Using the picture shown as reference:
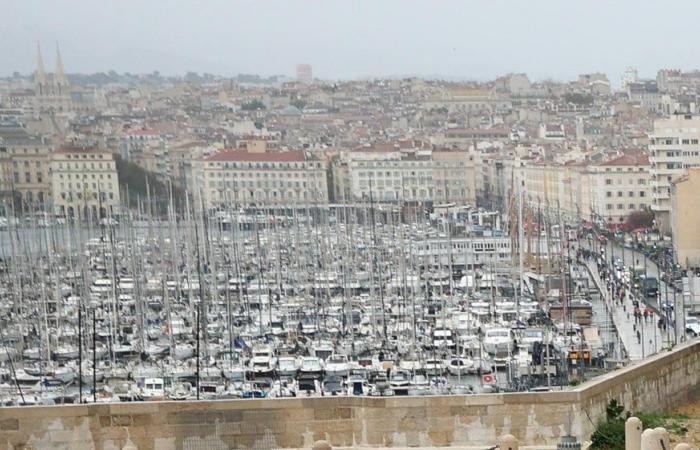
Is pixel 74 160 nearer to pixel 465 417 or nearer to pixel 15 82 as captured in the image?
pixel 15 82

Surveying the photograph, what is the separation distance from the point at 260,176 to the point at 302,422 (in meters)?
44.8

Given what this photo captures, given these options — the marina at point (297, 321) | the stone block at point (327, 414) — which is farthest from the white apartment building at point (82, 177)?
the stone block at point (327, 414)

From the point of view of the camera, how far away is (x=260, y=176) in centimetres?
5034

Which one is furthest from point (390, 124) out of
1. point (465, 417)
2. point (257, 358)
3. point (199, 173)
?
point (465, 417)

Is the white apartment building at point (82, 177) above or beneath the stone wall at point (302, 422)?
beneath

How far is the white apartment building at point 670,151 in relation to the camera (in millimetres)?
33656

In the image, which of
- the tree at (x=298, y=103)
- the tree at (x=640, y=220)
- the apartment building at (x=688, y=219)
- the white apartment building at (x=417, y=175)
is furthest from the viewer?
the tree at (x=298, y=103)

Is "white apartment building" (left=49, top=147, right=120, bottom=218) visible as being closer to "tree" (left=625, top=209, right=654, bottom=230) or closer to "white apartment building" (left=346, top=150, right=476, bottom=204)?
"white apartment building" (left=346, top=150, right=476, bottom=204)

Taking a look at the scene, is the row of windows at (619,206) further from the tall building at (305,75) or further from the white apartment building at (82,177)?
the tall building at (305,75)

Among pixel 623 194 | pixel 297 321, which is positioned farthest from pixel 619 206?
pixel 297 321

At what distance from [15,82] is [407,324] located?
48946 millimetres

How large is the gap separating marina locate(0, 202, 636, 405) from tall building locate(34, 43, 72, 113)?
38.8 metres

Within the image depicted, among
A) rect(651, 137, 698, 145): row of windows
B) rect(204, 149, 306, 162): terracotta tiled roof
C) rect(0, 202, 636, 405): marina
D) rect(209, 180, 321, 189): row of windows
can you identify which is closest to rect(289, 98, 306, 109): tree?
rect(204, 149, 306, 162): terracotta tiled roof

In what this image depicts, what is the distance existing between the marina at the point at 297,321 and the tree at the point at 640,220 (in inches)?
282
